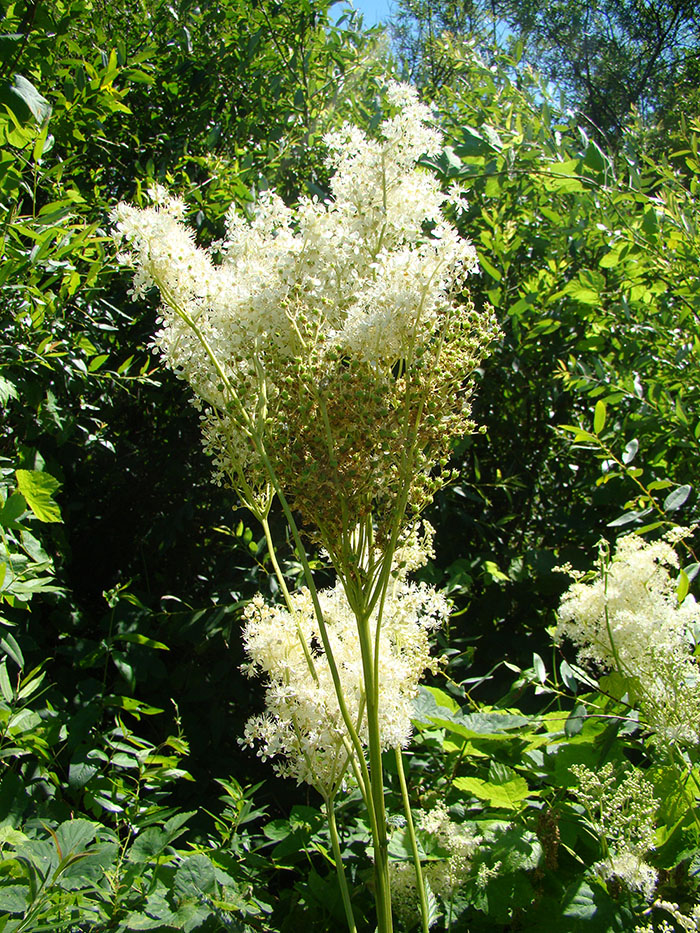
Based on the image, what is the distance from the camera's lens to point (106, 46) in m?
2.28

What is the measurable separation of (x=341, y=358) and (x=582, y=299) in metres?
1.28

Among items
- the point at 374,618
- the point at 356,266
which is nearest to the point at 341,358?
the point at 356,266

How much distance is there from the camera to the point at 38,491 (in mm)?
1214

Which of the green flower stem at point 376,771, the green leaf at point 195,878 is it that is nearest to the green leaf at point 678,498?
the green flower stem at point 376,771

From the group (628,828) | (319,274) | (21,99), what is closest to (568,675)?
(628,828)

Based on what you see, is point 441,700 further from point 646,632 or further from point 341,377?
point 341,377

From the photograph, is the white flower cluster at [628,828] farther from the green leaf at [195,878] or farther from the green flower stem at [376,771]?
the green leaf at [195,878]

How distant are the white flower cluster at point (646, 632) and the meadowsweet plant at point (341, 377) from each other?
13.5 inches

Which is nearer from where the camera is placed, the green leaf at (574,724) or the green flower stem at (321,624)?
the green flower stem at (321,624)

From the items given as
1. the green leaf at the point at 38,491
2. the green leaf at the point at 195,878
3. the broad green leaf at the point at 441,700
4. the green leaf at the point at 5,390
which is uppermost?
the green leaf at the point at 5,390

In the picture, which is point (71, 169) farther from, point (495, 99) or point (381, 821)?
point (381, 821)

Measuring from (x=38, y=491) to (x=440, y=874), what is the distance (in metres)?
0.89

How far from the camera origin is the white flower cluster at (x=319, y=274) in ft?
2.65

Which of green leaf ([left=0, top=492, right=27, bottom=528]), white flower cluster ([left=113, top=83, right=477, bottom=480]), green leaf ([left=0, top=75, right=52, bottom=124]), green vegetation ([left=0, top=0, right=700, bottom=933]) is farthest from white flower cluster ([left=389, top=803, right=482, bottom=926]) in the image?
green leaf ([left=0, top=75, right=52, bottom=124])
